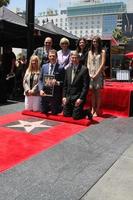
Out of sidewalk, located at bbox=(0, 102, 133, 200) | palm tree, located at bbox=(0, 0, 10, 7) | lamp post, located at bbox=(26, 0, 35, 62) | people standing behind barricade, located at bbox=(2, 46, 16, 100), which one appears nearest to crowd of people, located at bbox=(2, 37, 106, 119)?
sidewalk, located at bbox=(0, 102, 133, 200)

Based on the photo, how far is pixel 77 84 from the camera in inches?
323

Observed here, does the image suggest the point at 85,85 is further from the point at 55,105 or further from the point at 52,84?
the point at 55,105

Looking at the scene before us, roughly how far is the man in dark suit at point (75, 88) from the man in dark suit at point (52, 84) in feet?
0.71

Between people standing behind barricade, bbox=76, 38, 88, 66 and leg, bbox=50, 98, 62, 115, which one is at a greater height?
people standing behind barricade, bbox=76, 38, 88, 66

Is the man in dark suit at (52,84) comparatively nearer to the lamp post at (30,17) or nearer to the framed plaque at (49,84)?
the framed plaque at (49,84)

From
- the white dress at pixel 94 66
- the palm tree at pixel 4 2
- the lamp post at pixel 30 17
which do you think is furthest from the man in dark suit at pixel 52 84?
the palm tree at pixel 4 2

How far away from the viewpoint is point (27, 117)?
8.52 metres

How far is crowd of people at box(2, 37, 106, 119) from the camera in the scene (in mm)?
8172

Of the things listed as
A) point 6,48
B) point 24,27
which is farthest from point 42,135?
point 6,48

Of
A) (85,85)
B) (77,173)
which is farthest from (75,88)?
(77,173)

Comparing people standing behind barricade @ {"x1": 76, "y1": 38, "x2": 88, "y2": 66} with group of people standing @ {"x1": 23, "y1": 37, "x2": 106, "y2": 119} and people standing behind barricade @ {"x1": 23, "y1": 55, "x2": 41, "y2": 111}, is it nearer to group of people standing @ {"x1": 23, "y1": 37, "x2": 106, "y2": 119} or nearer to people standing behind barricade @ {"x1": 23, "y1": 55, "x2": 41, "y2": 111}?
group of people standing @ {"x1": 23, "y1": 37, "x2": 106, "y2": 119}

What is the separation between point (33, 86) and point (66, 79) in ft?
3.16

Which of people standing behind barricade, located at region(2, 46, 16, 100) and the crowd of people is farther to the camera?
people standing behind barricade, located at region(2, 46, 16, 100)

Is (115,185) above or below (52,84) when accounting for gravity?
below
